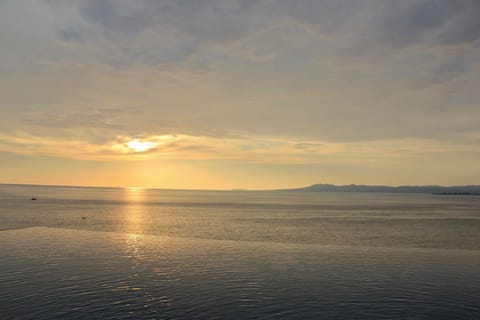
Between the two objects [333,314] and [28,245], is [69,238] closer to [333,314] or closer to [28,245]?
[28,245]

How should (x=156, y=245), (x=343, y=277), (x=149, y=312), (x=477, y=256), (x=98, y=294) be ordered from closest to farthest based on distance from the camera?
(x=149, y=312) < (x=98, y=294) < (x=343, y=277) < (x=477, y=256) < (x=156, y=245)

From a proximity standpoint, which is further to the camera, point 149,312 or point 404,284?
point 404,284

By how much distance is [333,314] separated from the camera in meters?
27.7

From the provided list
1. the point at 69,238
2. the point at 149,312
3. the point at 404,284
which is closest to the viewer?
the point at 149,312

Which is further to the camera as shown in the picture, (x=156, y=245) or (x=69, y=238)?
(x=69, y=238)

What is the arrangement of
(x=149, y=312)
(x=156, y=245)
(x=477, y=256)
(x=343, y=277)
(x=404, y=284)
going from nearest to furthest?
(x=149, y=312) → (x=404, y=284) → (x=343, y=277) → (x=477, y=256) → (x=156, y=245)

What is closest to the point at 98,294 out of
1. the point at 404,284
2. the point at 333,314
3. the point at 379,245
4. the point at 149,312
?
the point at 149,312

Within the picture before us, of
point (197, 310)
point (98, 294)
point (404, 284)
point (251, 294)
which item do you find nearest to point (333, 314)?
point (251, 294)

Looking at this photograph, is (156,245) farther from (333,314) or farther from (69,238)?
(333,314)

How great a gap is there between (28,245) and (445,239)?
73.0 metres

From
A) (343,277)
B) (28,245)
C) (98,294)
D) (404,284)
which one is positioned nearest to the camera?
(98,294)

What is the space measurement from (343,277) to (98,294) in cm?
2481

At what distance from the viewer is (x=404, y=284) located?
1430 inches

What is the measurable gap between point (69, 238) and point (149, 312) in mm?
44235
